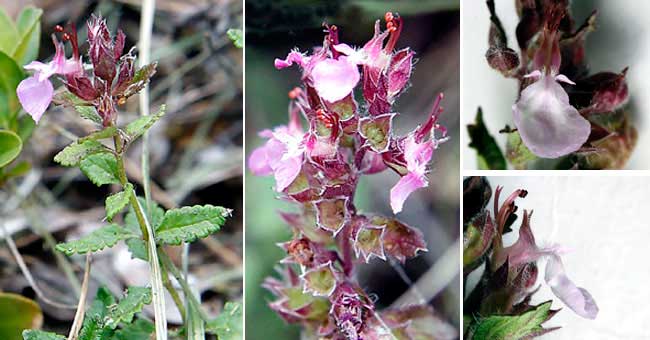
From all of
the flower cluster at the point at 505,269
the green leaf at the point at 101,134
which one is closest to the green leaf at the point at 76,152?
the green leaf at the point at 101,134

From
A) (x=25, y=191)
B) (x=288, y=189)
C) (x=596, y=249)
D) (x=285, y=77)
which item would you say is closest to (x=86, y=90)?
(x=288, y=189)

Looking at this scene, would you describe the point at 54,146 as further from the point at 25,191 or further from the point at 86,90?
the point at 86,90

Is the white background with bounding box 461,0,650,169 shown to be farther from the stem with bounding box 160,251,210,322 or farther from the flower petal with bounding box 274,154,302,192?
the stem with bounding box 160,251,210,322

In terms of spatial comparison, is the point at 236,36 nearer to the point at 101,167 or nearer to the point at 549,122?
the point at 101,167

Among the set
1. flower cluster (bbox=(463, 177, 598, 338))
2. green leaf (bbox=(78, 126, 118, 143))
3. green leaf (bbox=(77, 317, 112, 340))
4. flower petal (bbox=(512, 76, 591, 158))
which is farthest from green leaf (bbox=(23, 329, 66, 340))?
flower petal (bbox=(512, 76, 591, 158))

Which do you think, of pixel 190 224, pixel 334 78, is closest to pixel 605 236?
pixel 334 78

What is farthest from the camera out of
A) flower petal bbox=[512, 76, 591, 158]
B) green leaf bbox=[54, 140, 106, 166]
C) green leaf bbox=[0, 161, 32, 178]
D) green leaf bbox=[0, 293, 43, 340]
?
green leaf bbox=[0, 161, 32, 178]
